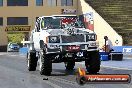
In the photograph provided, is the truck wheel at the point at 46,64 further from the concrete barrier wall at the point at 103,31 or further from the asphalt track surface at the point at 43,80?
the concrete barrier wall at the point at 103,31

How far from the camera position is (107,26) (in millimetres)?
51000

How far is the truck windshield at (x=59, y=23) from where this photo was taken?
1573 cm

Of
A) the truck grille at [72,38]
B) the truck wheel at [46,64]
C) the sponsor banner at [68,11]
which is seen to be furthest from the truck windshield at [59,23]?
the sponsor banner at [68,11]

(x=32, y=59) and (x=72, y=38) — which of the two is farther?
(x=32, y=59)

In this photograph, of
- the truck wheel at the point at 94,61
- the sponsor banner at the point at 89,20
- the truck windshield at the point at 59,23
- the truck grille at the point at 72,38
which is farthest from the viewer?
the sponsor banner at the point at 89,20

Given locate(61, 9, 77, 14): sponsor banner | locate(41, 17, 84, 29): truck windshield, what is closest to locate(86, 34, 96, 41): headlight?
locate(41, 17, 84, 29): truck windshield

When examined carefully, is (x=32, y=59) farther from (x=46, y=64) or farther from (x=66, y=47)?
(x=66, y=47)

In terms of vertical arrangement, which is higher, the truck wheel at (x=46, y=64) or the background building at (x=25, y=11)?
the background building at (x=25, y=11)

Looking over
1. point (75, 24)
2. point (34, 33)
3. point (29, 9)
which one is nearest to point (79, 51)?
point (75, 24)

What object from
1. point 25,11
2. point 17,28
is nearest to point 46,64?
point 17,28

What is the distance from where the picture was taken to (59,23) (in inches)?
625

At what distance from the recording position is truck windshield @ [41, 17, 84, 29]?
51.6 ft

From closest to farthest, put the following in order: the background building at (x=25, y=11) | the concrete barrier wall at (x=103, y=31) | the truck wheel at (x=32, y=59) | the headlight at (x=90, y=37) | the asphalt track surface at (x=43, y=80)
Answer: the asphalt track surface at (x=43, y=80), the headlight at (x=90, y=37), the truck wheel at (x=32, y=59), the concrete barrier wall at (x=103, y=31), the background building at (x=25, y=11)

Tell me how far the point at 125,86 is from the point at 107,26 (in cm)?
4048
